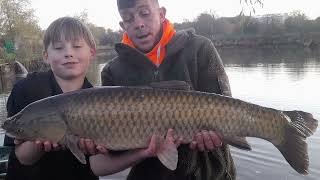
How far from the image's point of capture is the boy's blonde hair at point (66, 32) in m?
3.54

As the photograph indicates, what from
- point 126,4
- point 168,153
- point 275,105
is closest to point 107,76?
point 126,4

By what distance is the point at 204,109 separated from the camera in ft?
9.83

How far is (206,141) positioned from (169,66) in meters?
0.73

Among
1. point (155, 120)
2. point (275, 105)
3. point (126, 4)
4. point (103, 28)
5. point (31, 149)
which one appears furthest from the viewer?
point (103, 28)

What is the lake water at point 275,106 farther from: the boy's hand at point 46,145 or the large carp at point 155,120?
the large carp at point 155,120

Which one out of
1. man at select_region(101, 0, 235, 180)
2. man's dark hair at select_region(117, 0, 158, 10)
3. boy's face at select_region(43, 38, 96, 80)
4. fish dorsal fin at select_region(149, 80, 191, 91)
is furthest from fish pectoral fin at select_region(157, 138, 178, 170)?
man's dark hair at select_region(117, 0, 158, 10)

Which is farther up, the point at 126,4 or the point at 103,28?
the point at 126,4

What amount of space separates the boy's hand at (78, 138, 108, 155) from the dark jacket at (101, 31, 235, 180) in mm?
445

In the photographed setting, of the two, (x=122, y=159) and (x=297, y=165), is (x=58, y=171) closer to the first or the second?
(x=122, y=159)

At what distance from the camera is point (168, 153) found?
9.80 feet

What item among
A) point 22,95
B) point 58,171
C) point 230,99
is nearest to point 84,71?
point 22,95

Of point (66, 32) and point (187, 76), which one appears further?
point (66, 32)

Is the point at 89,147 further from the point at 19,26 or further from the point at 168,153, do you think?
the point at 19,26

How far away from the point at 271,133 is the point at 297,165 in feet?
0.99
